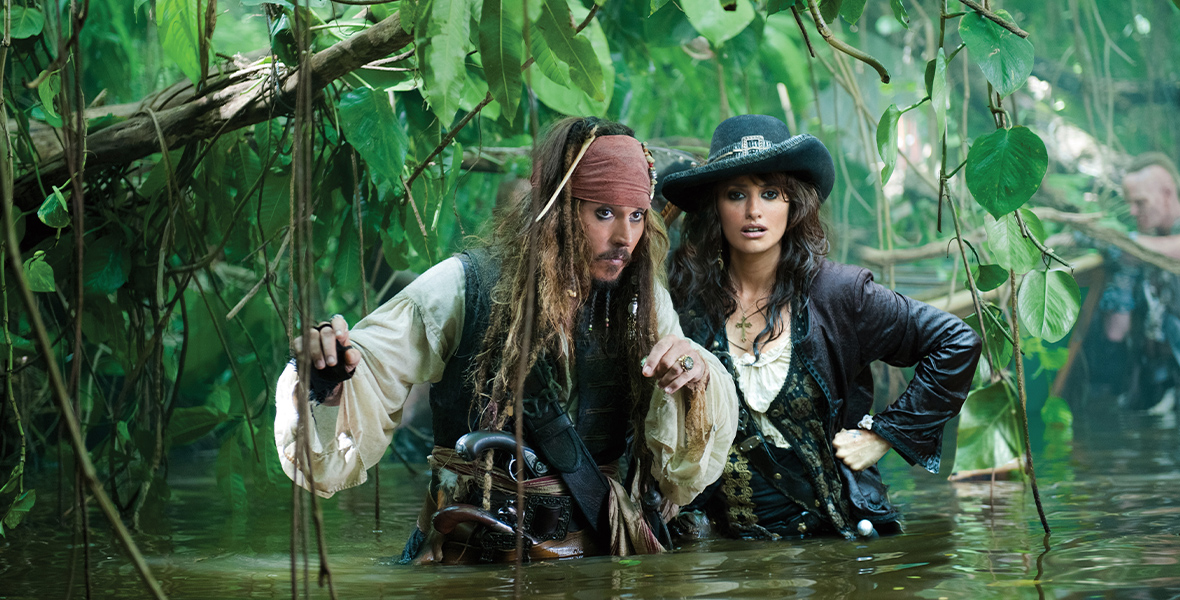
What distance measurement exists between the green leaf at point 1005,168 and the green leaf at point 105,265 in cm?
235

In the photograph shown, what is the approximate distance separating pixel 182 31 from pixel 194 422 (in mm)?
1305

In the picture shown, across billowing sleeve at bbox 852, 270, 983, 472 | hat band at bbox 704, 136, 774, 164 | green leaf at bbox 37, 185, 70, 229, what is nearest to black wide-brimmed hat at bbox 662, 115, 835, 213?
hat band at bbox 704, 136, 774, 164

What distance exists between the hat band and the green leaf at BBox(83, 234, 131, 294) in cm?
176

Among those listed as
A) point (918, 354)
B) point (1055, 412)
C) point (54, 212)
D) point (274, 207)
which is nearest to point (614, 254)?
point (918, 354)

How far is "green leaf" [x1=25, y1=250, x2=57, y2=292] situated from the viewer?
7.63 feet

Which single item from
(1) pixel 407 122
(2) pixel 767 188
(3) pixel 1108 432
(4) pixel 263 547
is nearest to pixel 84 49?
(1) pixel 407 122

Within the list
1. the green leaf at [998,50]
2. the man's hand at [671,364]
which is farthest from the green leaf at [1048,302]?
the man's hand at [671,364]

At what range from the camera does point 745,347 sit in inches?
108

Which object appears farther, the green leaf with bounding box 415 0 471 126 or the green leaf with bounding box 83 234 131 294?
the green leaf with bounding box 83 234 131 294

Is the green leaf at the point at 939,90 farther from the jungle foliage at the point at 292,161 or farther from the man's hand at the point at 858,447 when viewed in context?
the man's hand at the point at 858,447

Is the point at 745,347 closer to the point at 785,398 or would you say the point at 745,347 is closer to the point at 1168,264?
the point at 785,398

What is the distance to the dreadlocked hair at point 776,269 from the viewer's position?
2.74 m

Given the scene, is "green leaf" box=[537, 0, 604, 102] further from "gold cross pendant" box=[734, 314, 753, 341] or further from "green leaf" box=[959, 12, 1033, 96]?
"gold cross pendant" box=[734, 314, 753, 341]

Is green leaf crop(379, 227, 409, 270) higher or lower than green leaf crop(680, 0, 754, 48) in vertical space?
lower
